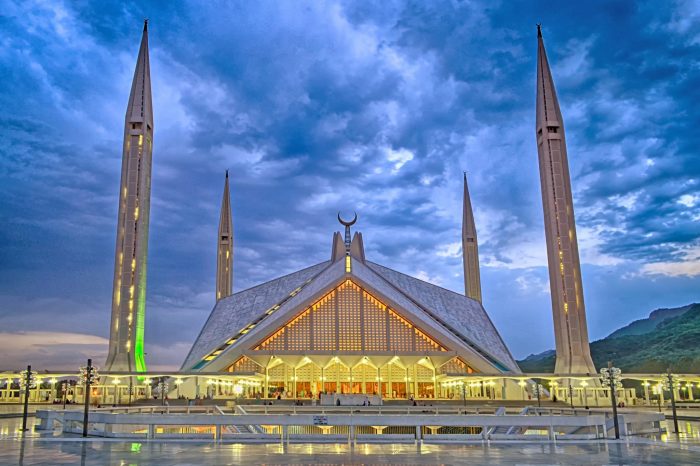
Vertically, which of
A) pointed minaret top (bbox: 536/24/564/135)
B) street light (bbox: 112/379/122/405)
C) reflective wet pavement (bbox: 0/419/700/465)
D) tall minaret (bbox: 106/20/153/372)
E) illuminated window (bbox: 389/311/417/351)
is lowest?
reflective wet pavement (bbox: 0/419/700/465)

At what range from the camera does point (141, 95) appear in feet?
133

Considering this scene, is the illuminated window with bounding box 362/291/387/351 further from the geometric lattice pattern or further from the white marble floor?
the white marble floor

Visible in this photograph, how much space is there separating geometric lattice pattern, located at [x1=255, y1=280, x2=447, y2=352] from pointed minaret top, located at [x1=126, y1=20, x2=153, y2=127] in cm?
1676

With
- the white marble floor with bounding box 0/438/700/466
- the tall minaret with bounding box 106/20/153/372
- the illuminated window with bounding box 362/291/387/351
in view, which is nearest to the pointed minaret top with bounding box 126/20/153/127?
the tall minaret with bounding box 106/20/153/372

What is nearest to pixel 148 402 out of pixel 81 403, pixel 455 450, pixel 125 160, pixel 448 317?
pixel 81 403

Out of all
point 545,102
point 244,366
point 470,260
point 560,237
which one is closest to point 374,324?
point 244,366

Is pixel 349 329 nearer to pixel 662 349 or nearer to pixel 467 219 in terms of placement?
pixel 467 219

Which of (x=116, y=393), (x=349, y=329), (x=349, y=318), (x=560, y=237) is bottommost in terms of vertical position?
(x=116, y=393)

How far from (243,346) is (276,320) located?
2552 mm

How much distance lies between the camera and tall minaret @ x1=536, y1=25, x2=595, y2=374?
36.8 meters

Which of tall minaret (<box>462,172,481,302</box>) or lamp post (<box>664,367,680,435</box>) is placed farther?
tall minaret (<box>462,172,481,302</box>)

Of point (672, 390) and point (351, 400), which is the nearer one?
point (672, 390)

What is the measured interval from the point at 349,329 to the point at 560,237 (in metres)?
14.7

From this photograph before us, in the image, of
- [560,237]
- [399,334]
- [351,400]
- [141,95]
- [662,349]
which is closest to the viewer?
[351,400]
